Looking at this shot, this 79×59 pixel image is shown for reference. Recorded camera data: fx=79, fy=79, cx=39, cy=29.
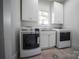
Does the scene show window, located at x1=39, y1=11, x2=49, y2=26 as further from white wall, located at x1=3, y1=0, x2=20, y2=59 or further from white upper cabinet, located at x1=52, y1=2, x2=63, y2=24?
white wall, located at x1=3, y1=0, x2=20, y2=59

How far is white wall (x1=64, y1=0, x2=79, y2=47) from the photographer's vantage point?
3.82 m

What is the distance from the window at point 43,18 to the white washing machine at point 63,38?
89cm

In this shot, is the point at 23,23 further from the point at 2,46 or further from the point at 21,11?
the point at 2,46

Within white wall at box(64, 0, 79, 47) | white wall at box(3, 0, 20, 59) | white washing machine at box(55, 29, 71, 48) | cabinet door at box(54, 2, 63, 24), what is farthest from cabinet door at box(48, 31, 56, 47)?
white wall at box(3, 0, 20, 59)

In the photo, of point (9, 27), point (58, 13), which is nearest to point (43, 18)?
point (58, 13)

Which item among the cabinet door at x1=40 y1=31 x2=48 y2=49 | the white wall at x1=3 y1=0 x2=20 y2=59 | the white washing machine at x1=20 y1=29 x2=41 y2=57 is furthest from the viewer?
the cabinet door at x1=40 y1=31 x2=48 y2=49

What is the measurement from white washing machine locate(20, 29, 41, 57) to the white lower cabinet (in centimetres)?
70

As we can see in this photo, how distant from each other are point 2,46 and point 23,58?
1.70 m

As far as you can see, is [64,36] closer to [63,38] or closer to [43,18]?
[63,38]

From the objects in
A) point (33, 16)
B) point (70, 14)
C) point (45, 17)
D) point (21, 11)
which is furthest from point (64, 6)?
point (21, 11)

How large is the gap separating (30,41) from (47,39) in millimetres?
1162

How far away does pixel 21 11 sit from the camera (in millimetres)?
3436

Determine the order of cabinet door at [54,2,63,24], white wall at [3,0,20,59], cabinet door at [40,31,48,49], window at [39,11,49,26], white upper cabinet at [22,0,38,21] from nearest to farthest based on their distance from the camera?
1. white wall at [3,0,20,59]
2. white upper cabinet at [22,0,38,21]
3. cabinet door at [40,31,48,49]
4. window at [39,11,49,26]
5. cabinet door at [54,2,63,24]

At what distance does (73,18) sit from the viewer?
159 inches
